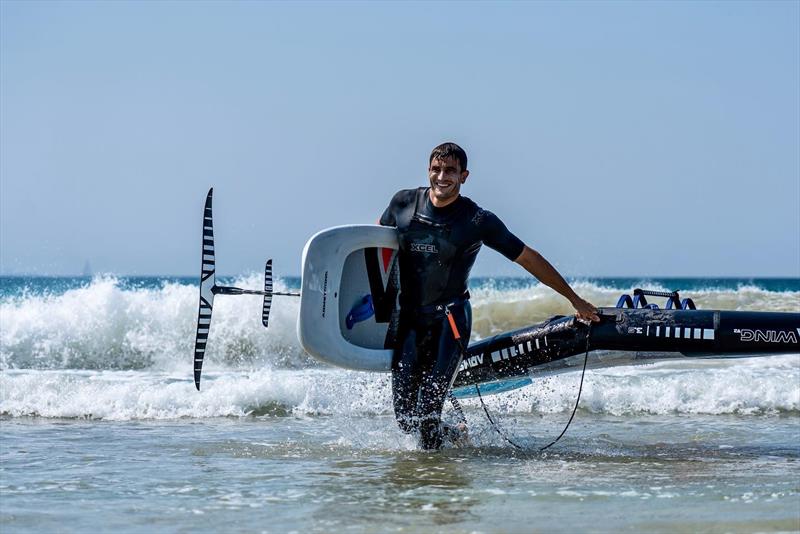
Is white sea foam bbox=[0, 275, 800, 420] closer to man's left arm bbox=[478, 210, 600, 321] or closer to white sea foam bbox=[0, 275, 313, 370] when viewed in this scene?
white sea foam bbox=[0, 275, 313, 370]

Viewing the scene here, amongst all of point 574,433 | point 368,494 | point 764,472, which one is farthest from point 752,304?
point 368,494

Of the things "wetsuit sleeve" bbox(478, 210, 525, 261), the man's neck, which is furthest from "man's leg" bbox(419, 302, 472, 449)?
the man's neck

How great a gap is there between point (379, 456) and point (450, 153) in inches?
73.3

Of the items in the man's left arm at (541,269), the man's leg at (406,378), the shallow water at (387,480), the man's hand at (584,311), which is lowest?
the shallow water at (387,480)

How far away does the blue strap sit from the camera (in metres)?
6.39

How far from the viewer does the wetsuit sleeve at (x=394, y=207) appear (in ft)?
20.1

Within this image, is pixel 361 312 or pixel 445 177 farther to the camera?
pixel 361 312

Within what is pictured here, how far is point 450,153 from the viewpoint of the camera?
582 cm

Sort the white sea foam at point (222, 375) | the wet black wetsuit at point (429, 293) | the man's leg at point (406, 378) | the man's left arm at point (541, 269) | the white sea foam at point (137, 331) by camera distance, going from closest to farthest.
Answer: the man's left arm at point (541, 269), the wet black wetsuit at point (429, 293), the man's leg at point (406, 378), the white sea foam at point (222, 375), the white sea foam at point (137, 331)

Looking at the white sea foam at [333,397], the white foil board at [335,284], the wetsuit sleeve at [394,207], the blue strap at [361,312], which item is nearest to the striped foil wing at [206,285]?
the white foil board at [335,284]

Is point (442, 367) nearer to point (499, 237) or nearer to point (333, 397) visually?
point (499, 237)

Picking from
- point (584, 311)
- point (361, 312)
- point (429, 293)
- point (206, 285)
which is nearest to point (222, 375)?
point (206, 285)

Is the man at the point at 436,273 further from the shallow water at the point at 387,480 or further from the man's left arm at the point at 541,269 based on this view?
the shallow water at the point at 387,480

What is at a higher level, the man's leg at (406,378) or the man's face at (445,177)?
the man's face at (445,177)
